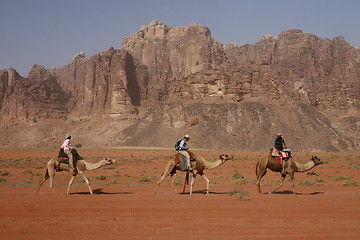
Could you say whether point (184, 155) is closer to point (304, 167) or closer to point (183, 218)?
point (304, 167)

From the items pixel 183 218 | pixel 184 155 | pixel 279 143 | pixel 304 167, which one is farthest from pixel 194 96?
pixel 183 218

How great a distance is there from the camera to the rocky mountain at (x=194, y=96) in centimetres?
9681

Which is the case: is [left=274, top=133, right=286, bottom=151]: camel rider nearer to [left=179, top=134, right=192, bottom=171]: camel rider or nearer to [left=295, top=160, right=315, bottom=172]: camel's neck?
[left=295, top=160, right=315, bottom=172]: camel's neck

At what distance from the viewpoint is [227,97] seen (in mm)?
106750

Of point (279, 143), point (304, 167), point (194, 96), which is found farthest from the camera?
point (194, 96)

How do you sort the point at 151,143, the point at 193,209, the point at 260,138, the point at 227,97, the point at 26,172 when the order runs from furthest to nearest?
the point at 227,97 → the point at 151,143 → the point at 260,138 → the point at 26,172 → the point at 193,209

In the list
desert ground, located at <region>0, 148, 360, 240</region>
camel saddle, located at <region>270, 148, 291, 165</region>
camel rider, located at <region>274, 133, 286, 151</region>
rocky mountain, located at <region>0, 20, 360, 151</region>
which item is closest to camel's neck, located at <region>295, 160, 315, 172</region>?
camel saddle, located at <region>270, 148, 291, 165</region>

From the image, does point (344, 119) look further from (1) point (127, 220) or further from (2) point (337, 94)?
(1) point (127, 220)

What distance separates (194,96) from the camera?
109625 millimetres

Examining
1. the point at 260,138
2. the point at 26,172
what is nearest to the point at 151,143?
the point at 260,138

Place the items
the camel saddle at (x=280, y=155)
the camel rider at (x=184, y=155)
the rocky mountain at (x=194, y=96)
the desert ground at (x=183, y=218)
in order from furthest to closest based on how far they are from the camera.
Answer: the rocky mountain at (x=194, y=96), the camel saddle at (x=280, y=155), the camel rider at (x=184, y=155), the desert ground at (x=183, y=218)

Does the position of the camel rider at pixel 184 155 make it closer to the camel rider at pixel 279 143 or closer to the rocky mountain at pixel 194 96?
the camel rider at pixel 279 143

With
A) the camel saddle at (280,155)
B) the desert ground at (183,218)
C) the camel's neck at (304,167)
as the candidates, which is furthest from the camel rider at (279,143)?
the desert ground at (183,218)

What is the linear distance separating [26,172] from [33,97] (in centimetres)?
12649
